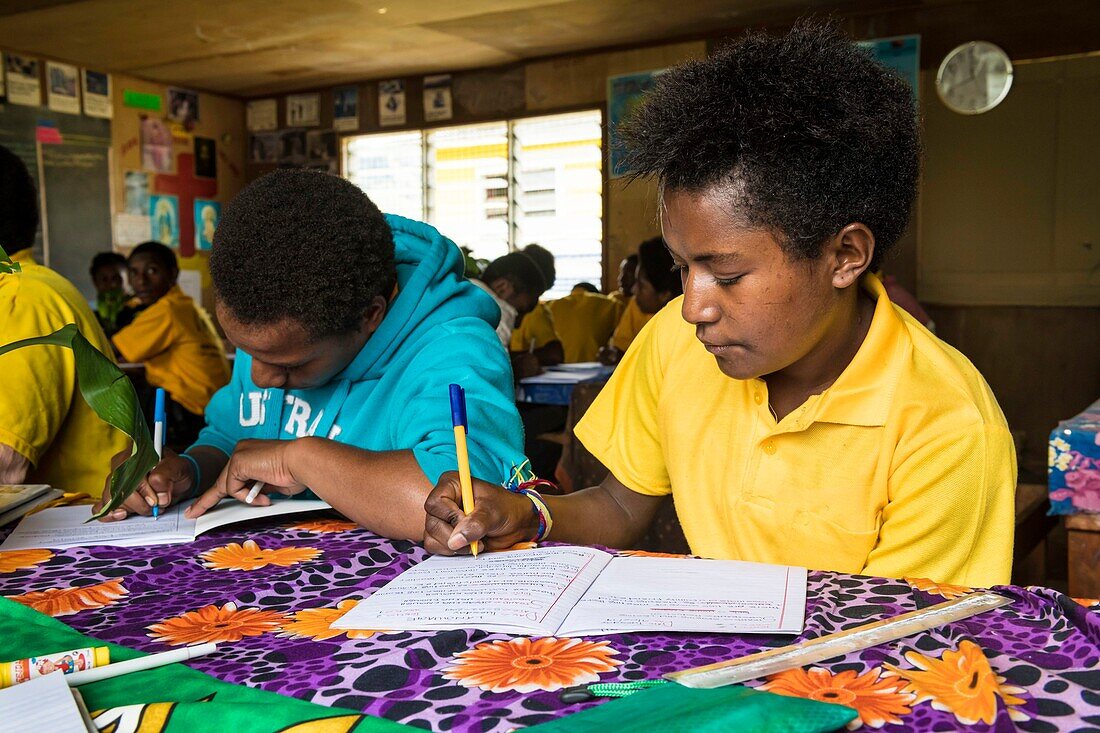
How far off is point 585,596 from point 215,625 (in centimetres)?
32

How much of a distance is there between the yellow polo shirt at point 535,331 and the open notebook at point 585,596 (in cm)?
433

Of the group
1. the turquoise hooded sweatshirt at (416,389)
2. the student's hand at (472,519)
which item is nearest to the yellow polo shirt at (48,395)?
the turquoise hooded sweatshirt at (416,389)

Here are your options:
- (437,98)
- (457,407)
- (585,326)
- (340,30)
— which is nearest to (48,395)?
(457,407)

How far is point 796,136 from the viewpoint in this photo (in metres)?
1.00

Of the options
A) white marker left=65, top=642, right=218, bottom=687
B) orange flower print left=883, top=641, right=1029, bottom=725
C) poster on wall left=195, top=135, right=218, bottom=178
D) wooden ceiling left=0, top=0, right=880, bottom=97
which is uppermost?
wooden ceiling left=0, top=0, right=880, bottom=97

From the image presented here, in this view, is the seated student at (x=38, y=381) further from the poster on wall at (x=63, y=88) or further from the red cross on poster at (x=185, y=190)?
the red cross on poster at (x=185, y=190)

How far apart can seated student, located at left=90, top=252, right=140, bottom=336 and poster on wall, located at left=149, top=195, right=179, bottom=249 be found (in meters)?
0.63

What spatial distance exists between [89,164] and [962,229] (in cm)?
596

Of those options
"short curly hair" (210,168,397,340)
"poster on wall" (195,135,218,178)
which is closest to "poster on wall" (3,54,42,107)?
"poster on wall" (195,135,218,178)

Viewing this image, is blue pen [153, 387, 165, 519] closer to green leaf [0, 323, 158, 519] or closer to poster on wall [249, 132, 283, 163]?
green leaf [0, 323, 158, 519]

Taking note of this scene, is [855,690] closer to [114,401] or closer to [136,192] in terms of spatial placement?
[114,401]

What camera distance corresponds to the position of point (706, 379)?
4.20 ft

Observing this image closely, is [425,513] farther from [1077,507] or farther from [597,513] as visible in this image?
[1077,507]

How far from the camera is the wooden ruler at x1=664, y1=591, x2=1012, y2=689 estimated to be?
658 millimetres
